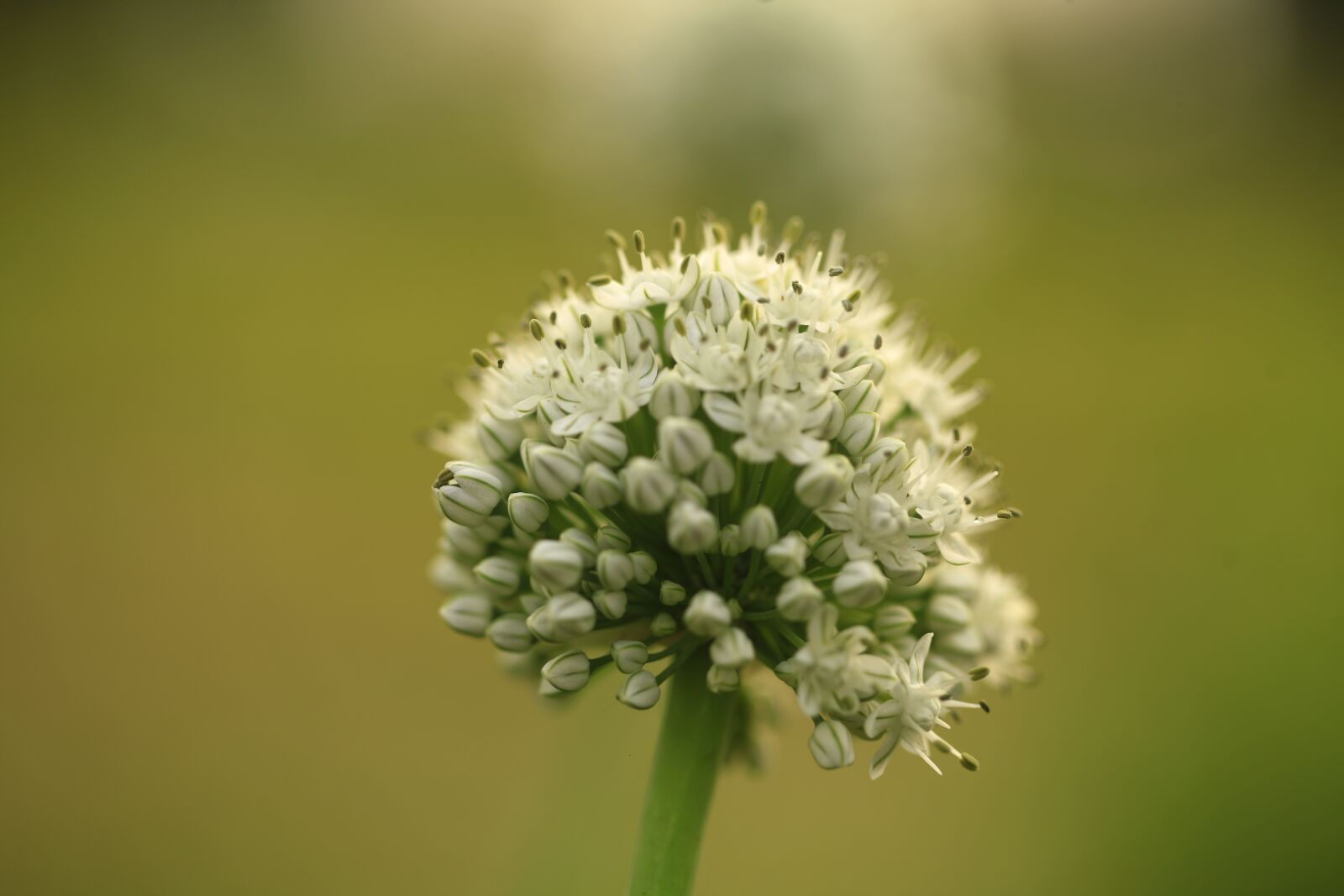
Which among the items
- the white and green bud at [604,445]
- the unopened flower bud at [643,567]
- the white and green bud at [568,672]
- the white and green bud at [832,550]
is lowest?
the white and green bud at [568,672]

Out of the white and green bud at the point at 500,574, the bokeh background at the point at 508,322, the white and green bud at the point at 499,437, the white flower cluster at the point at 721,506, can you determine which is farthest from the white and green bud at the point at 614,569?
the bokeh background at the point at 508,322

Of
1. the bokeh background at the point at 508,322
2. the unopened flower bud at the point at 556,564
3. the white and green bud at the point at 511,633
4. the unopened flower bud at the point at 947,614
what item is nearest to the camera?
the unopened flower bud at the point at 556,564

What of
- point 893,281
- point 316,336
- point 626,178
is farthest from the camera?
point 316,336

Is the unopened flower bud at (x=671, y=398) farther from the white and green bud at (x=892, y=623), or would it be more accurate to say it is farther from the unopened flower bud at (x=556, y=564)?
the white and green bud at (x=892, y=623)

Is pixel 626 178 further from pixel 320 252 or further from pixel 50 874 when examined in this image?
pixel 50 874

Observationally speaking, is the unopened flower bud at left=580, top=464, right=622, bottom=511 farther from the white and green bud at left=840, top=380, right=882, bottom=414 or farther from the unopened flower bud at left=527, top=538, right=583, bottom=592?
the white and green bud at left=840, top=380, right=882, bottom=414

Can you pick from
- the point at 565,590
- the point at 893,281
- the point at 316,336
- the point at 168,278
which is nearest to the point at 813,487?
the point at 565,590

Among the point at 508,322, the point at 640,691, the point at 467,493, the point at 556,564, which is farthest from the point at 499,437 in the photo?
the point at 508,322
